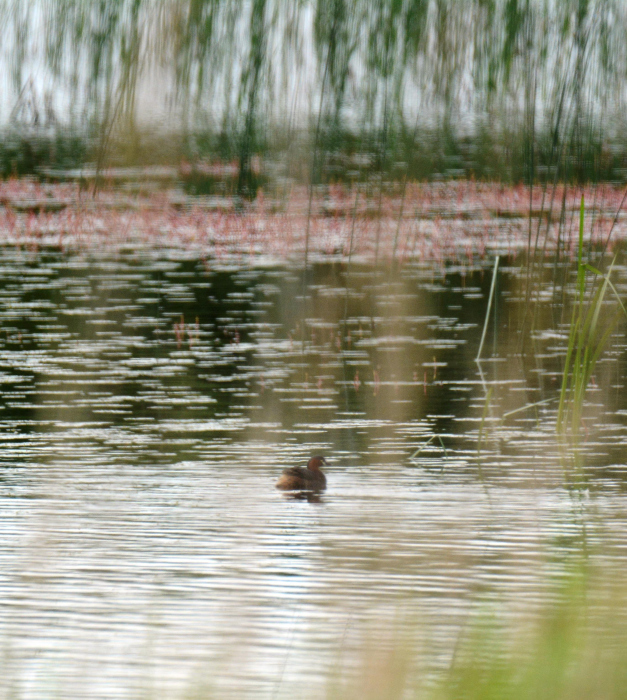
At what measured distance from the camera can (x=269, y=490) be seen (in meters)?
7.15

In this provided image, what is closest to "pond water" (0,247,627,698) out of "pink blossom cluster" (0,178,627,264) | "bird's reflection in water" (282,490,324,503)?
"bird's reflection in water" (282,490,324,503)

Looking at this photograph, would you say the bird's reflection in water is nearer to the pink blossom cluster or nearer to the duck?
the duck

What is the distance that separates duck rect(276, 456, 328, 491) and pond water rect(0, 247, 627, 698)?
8 cm

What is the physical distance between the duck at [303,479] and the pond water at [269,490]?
0.25ft

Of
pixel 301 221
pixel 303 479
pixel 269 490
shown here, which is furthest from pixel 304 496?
pixel 301 221

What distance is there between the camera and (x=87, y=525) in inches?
252

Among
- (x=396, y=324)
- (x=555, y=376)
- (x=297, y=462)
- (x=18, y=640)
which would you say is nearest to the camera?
(x=18, y=640)

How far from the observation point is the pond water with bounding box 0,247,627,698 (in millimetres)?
4586

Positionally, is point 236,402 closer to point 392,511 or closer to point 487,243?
point 392,511

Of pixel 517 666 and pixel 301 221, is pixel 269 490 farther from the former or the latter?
pixel 301 221

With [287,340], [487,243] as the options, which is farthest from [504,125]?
[487,243]

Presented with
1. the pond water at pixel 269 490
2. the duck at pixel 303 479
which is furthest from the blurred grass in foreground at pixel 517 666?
the duck at pixel 303 479

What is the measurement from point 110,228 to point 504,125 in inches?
556

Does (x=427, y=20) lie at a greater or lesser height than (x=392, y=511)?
greater
